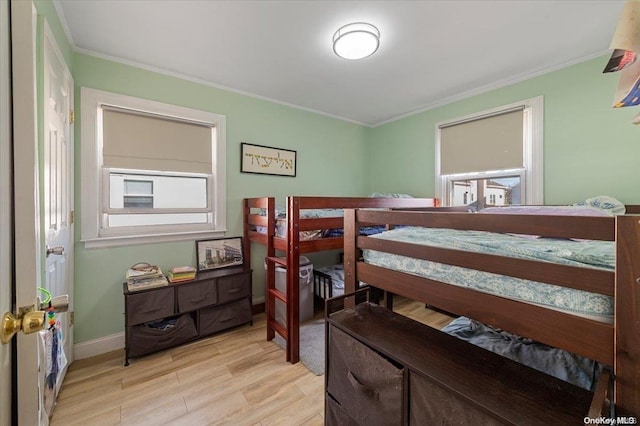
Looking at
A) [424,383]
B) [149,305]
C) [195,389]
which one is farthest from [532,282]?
[149,305]

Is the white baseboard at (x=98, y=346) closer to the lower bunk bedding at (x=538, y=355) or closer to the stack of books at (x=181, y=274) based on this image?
the stack of books at (x=181, y=274)

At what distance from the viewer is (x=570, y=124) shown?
221 cm

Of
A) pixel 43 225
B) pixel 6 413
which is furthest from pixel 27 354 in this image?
pixel 43 225

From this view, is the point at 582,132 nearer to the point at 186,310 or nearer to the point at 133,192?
the point at 186,310

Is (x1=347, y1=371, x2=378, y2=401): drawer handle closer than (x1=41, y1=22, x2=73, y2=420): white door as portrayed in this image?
Yes

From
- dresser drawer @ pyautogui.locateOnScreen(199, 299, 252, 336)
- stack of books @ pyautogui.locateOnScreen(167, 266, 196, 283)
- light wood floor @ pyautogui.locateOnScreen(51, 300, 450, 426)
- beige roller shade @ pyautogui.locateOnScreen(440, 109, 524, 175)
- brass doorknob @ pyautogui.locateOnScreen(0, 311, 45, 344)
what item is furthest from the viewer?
beige roller shade @ pyautogui.locateOnScreen(440, 109, 524, 175)

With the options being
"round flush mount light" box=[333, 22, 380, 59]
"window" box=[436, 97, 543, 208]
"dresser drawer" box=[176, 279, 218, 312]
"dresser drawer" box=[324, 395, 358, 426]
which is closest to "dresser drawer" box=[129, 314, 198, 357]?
"dresser drawer" box=[176, 279, 218, 312]

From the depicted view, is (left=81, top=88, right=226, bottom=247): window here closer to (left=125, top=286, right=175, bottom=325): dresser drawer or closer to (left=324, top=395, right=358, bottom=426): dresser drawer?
(left=125, top=286, right=175, bottom=325): dresser drawer

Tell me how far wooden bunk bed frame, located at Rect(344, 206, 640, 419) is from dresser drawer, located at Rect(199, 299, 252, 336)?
181cm

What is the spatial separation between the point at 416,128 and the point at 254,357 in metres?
3.13

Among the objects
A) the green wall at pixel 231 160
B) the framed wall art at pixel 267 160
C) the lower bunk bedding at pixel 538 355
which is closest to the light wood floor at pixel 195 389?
the green wall at pixel 231 160

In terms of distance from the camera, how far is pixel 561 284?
0.77 meters

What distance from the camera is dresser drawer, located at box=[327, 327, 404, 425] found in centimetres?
100

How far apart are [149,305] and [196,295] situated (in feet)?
1.12
